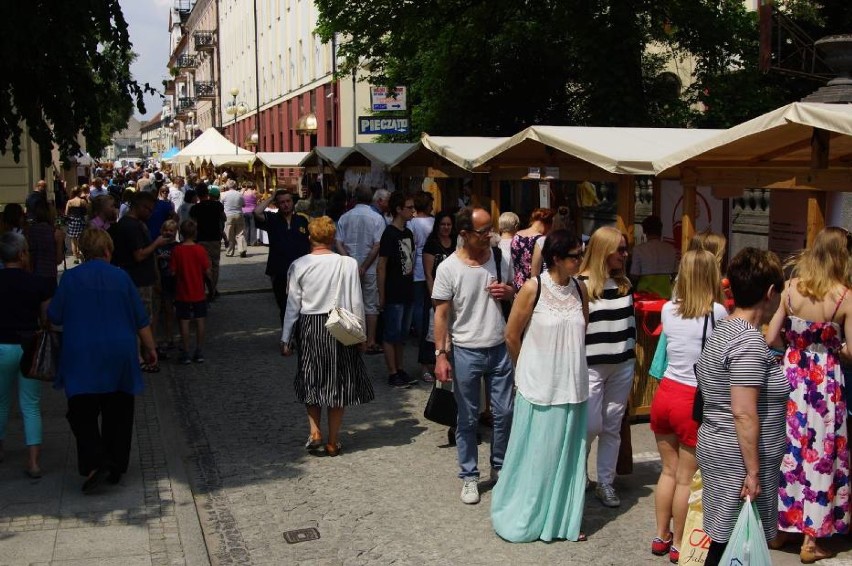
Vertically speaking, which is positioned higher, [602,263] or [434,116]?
[434,116]

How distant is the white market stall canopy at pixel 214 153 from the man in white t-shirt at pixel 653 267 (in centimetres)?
2265

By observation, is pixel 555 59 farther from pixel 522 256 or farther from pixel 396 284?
pixel 522 256

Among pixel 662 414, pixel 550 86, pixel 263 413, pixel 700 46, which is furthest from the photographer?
pixel 550 86

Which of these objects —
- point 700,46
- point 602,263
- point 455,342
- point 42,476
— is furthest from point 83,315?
point 700,46

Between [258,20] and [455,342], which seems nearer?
[455,342]

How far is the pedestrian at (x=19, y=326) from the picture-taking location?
6.90 m

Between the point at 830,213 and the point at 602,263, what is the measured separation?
210 cm

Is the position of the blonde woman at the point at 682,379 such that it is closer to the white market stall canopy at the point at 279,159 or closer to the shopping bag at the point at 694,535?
the shopping bag at the point at 694,535

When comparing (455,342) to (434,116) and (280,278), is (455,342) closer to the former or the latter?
(280,278)

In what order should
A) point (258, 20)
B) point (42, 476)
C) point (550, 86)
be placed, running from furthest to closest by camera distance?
1. point (258, 20)
2. point (550, 86)
3. point (42, 476)

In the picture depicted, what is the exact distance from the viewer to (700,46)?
68.3ft

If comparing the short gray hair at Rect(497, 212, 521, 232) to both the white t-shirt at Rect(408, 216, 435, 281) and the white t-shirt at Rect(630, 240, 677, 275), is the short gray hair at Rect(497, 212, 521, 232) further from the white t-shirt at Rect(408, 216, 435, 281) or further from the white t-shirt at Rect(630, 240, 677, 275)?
the white t-shirt at Rect(408, 216, 435, 281)

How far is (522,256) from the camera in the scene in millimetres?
8289

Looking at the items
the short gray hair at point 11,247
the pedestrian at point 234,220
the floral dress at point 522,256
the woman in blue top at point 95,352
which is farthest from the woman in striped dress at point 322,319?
the pedestrian at point 234,220
